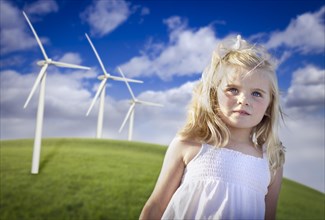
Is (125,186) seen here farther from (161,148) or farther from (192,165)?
(192,165)

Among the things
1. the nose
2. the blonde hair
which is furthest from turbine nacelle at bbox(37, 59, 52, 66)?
the nose

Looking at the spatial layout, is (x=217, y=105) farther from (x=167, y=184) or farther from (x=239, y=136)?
(x=167, y=184)

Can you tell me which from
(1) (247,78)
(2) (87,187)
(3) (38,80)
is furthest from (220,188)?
(3) (38,80)

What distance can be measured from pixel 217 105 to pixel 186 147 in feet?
1.25

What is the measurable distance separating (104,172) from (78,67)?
7.97 meters

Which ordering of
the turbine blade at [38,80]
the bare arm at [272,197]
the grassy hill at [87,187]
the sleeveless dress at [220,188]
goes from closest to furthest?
1. the sleeveless dress at [220,188]
2. the bare arm at [272,197]
3. the grassy hill at [87,187]
4. the turbine blade at [38,80]

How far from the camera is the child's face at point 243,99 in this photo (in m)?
2.79

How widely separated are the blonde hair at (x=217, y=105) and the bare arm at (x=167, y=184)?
134mm

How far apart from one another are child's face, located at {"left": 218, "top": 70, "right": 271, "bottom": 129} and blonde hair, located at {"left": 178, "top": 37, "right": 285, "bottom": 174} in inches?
1.9

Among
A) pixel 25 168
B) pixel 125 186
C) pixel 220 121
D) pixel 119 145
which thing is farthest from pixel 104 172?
pixel 220 121

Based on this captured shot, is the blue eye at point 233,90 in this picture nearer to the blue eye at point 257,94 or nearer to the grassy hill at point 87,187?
the blue eye at point 257,94

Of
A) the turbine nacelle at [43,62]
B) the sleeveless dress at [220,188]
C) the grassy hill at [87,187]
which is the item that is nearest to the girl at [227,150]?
the sleeveless dress at [220,188]

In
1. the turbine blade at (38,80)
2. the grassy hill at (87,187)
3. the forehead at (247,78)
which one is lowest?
the grassy hill at (87,187)

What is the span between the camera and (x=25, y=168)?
27266mm
